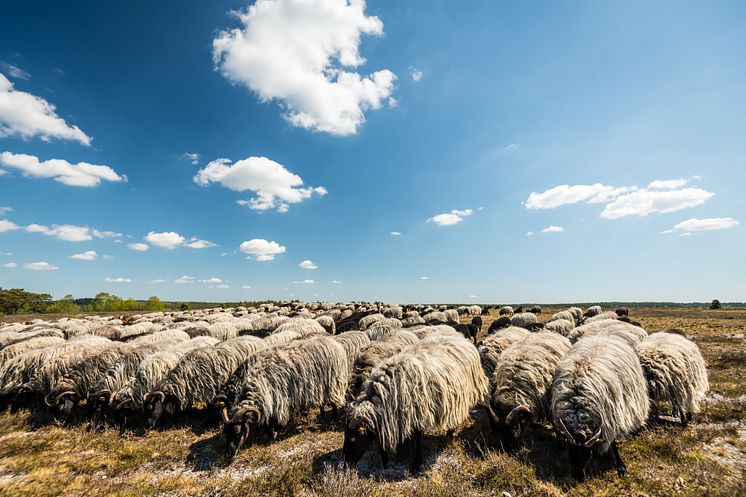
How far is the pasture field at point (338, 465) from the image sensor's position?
5.24 metres

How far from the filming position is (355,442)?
593cm

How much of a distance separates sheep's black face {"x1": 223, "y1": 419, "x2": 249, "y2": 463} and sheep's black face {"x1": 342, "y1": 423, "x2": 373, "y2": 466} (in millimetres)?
2695

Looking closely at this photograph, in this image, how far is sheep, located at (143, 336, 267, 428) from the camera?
828 cm

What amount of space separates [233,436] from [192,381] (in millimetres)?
3226

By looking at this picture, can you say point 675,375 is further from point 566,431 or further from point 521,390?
point 566,431

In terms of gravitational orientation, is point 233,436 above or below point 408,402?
below

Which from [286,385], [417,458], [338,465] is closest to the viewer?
[417,458]

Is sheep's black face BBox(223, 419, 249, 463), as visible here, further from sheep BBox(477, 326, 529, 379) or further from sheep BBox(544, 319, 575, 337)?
sheep BBox(544, 319, 575, 337)

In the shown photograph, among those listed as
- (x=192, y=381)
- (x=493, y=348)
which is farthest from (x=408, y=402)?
(x=192, y=381)

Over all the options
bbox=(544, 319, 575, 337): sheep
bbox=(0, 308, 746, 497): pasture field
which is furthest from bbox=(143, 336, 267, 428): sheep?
bbox=(544, 319, 575, 337): sheep

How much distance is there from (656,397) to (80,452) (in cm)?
1402

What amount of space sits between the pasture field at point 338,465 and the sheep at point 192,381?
65cm

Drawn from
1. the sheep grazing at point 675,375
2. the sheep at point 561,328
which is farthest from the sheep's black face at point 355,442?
the sheep at point 561,328

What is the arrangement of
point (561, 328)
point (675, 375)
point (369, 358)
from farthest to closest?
point (561, 328) → point (369, 358) → point (675, 375)
